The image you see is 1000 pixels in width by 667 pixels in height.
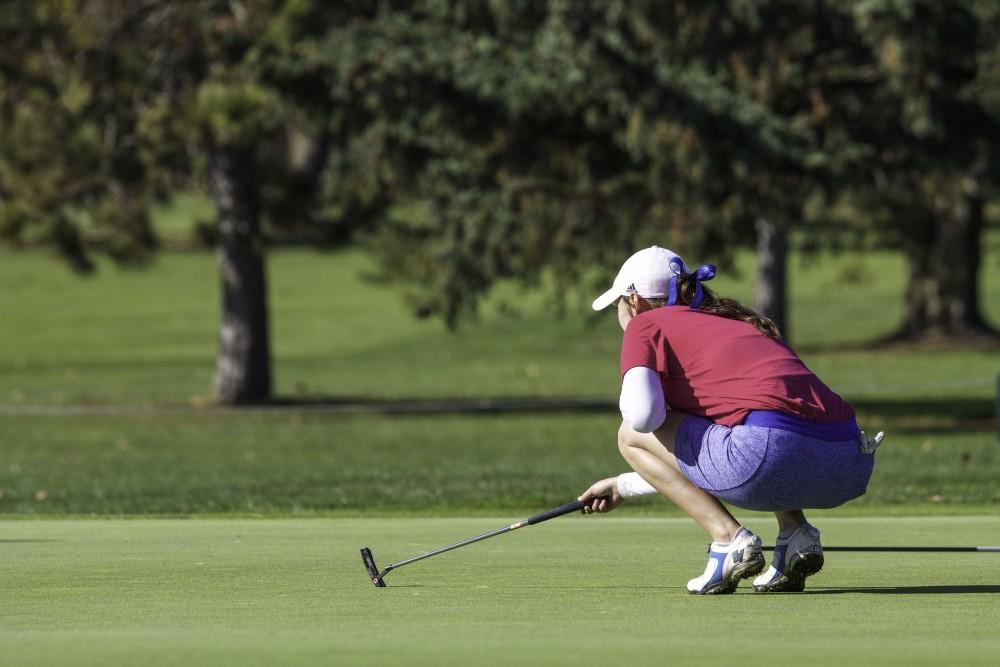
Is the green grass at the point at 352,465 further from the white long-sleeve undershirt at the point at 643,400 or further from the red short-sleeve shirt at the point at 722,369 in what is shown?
the white long-sleeve undershirt at the point at 643,400

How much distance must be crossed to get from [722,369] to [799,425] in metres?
0.34

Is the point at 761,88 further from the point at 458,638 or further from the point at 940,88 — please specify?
the point at 458,638

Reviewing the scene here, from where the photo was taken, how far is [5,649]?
5.42 meters

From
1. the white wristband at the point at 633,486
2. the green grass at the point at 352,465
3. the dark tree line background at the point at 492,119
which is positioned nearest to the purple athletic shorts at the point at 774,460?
the white wristband at the point at 633,486

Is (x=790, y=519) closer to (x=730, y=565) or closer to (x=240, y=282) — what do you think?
(x=730, y=565)

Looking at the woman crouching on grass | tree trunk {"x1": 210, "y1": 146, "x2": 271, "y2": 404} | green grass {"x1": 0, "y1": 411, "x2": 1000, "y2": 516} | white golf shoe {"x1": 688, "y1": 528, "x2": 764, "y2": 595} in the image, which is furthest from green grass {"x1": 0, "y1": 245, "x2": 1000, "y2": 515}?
white golf shoe {"x1": 688, "y1": 528, "x2": 764, "y2": 595}

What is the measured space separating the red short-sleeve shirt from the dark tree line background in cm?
1330

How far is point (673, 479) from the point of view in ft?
22.9

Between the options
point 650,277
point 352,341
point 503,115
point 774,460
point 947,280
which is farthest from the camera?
point 352,341

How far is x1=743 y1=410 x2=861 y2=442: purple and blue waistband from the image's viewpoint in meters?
6.74

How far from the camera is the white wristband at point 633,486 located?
7122mm

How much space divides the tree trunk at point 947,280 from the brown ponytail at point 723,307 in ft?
98.1

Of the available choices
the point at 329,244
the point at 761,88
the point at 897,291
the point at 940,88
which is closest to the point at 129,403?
the point at 329,244

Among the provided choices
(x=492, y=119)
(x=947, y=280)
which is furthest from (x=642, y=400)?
(x=947, y=280)
